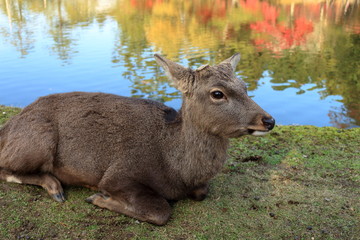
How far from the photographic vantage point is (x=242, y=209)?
16.0ft

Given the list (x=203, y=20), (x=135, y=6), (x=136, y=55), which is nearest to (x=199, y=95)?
(x=136, y=55)

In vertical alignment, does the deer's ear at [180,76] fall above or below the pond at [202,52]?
above

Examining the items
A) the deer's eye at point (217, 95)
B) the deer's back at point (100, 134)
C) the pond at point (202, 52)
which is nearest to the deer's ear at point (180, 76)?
the deer's eye at point (217, 95)

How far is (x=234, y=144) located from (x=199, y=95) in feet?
9.60

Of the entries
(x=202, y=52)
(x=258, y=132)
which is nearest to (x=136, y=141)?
(x=258, y=132)

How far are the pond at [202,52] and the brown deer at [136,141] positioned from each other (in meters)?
6.73

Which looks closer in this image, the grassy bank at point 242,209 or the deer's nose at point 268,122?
the deer's nose at point 268,122

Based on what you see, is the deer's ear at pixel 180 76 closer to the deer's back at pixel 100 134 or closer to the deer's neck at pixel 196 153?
the deer's neck at pixel 196 153

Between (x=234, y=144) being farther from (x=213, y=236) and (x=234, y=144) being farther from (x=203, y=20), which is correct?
(x=203, y=20)

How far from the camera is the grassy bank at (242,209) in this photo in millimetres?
4311

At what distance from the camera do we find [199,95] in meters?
4.61

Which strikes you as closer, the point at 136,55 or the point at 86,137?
the point at 86,137

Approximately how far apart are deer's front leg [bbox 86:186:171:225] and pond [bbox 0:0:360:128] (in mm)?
7153

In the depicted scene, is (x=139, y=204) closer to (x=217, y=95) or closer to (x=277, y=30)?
(x=217, y=95)
